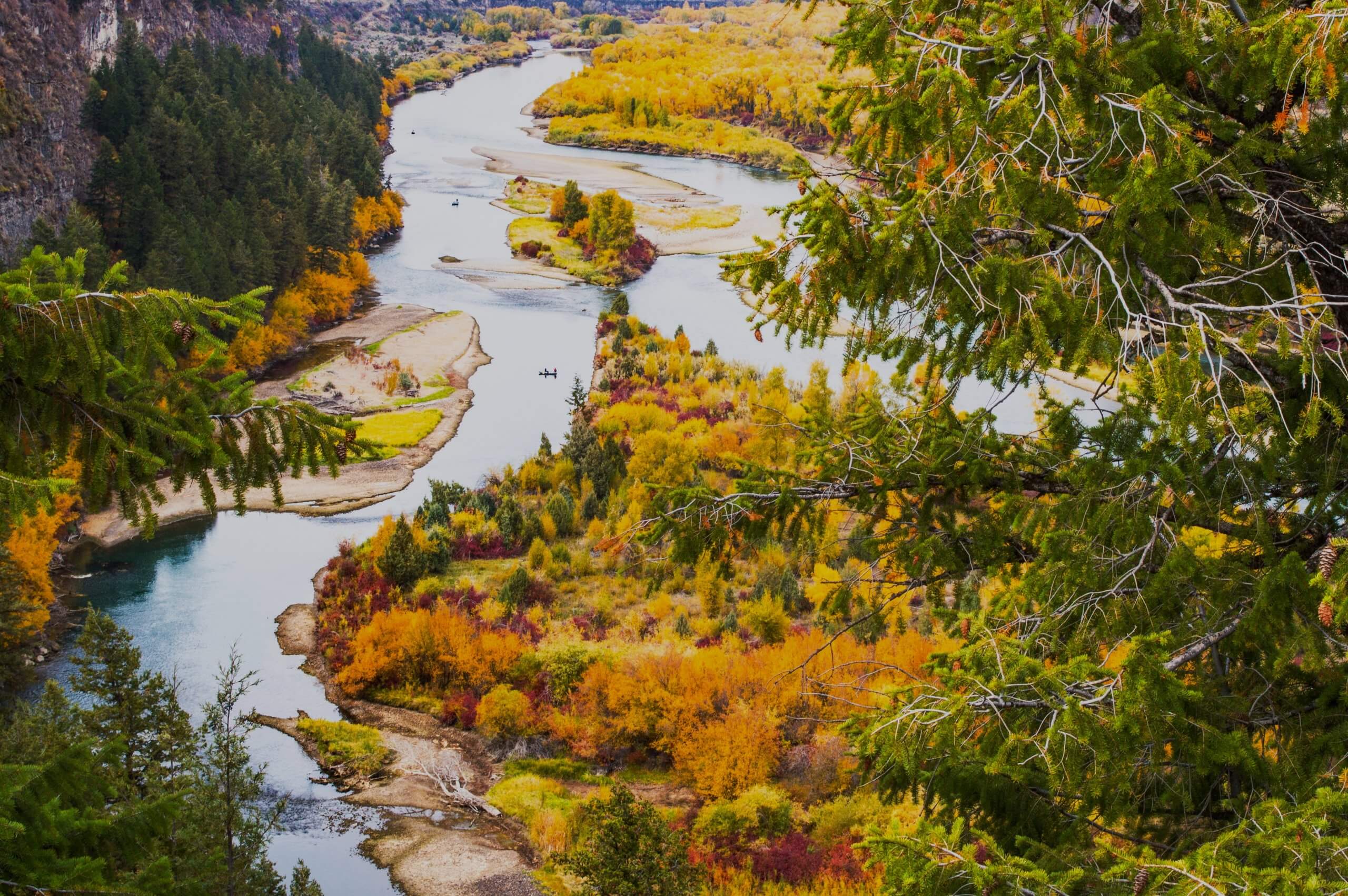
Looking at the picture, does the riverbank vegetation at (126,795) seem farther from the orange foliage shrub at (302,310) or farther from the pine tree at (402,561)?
the orange foliage shrub at (302,310)

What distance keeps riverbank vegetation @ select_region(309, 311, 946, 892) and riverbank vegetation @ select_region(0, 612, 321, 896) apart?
13.2 ft

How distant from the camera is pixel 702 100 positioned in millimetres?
107625

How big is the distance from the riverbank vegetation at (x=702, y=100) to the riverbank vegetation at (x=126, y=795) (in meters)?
71.7

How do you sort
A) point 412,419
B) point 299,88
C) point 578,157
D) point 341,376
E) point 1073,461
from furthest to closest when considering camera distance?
1. point 578,157
2. point 299,88
3. point 341,376
4. point 412,419
5. point 1073,461

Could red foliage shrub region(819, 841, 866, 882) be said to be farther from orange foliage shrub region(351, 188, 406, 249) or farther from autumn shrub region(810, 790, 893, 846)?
orange foliage shrub region(351, 188, 406, 249)

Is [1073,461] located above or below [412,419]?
above

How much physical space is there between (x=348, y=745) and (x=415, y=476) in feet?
48.3

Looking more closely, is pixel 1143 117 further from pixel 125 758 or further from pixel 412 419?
pixel 412 419

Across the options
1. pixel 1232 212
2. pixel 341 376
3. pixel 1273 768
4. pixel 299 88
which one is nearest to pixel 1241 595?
pixel 1273 768

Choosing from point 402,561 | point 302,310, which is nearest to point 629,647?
point 402,561

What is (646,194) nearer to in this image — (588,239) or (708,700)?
(588,239)

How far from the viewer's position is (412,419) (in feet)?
125

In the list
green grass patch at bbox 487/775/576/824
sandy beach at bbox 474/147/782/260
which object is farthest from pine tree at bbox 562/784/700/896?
sandy beach at bbox 474/147/782/260

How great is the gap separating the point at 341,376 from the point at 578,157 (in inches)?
2077
